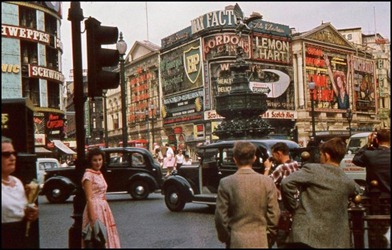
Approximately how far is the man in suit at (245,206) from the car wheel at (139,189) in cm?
1248

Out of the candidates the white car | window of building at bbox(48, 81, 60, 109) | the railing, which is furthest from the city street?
window of building at bbox(48, 81, 60, 109)

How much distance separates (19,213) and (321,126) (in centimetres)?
4668

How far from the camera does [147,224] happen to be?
10.4 m

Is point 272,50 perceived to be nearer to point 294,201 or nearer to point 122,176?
point 122,176

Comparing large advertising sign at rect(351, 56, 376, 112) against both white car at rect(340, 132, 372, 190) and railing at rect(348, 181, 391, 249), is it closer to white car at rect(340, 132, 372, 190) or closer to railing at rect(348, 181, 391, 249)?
white car at rect(340, 132, 372, 190)

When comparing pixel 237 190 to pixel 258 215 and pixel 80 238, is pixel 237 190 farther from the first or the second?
pixel 80 238

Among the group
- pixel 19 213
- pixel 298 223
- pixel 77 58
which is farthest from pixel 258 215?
pixel 77 58

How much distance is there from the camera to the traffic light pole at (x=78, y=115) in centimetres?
530

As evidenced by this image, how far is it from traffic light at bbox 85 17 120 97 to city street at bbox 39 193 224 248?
2078mm

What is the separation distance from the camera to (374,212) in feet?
18.7

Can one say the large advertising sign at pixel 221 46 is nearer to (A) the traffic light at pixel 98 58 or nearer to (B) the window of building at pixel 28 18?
(B) the window of building at pixel 28 18

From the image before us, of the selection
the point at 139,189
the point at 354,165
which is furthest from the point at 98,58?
the point at 139,189

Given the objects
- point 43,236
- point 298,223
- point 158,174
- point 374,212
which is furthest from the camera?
point 158,174

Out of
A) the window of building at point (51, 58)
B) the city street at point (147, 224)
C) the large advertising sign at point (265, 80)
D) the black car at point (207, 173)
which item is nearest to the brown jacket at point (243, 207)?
the city street at point (147, 224)
